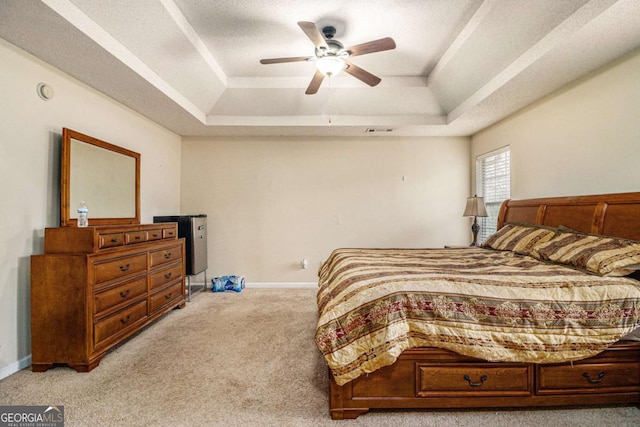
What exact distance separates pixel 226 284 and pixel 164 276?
52.7 inches

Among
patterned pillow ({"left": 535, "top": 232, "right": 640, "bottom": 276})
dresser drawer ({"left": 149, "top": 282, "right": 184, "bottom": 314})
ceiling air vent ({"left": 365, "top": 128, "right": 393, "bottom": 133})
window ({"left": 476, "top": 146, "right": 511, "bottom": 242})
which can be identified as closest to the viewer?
patterned pillow ({"left": 535, "top": 232, "right": 640, "bottom": 276})

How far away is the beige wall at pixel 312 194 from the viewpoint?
15.8ft

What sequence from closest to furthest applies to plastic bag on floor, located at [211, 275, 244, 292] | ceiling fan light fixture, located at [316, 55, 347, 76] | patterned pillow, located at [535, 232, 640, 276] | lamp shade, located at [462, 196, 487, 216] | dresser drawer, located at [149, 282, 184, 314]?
1. patterned pillow, located at [535, 232, 640, 276]
2. ceiling fan light fixture, located at [316, 55, 347, 76]
3. dresser drawer, located at [149, 282, 184, 314]
4. lamp shade, located at [462, 196, 487, 216]
5. plastic bag on floor, located at [211, 275, 244, 292]

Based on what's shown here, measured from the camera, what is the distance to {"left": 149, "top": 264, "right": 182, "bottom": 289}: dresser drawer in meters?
3.09

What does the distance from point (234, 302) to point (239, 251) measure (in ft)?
3.42

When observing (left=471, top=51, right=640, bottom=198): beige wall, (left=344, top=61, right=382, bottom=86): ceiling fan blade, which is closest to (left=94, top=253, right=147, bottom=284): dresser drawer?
(left=344, top=61, right=382, bottom=86): ceiling fan blade

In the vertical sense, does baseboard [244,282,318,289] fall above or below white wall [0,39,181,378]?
below

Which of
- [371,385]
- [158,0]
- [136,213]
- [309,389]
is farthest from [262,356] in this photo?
[158,0]

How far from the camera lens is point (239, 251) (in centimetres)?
481

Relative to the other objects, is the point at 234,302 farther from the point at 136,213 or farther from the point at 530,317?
the point at 530,317

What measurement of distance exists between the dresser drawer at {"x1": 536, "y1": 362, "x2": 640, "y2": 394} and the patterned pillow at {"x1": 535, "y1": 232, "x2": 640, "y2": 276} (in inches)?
22.4

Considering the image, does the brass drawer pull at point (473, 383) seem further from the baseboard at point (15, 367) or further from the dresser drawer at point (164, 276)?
the baseboard at point (15, 367)

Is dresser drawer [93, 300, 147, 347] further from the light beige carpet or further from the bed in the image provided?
the bed

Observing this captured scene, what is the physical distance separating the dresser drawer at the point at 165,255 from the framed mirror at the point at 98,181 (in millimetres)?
553
